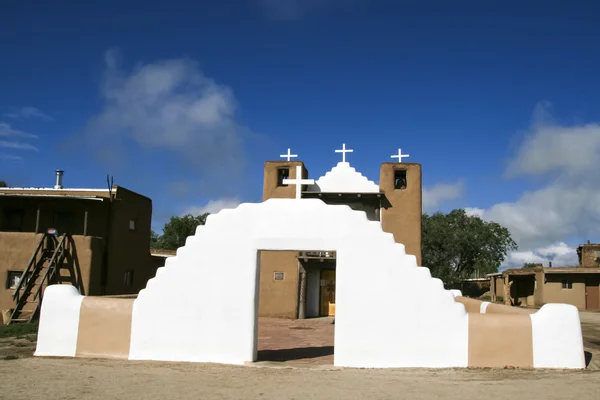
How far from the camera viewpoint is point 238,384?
8750mm

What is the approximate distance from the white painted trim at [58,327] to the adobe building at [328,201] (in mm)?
12511

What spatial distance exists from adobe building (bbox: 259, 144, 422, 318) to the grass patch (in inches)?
369

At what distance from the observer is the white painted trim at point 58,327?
10.9m

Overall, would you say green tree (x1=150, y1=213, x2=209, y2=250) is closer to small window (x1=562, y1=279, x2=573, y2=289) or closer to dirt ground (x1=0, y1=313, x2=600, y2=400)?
small window (x1=562, y1=279, x2=573, y2=289)

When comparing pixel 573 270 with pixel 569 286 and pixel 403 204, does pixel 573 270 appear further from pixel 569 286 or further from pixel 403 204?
pixel 403 204

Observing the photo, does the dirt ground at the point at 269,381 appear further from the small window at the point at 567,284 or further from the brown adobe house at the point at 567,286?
the small window at the point at 567,284

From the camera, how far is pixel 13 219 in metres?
23.2

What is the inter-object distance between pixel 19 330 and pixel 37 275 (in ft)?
15.6

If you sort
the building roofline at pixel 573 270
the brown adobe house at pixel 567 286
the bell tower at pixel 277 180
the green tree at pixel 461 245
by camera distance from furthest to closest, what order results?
the green tree at pixel 461 245, the brown adobe house at pixel 567 286, the building roofline at pixel 573 270, the bell tower at pixel 277 180

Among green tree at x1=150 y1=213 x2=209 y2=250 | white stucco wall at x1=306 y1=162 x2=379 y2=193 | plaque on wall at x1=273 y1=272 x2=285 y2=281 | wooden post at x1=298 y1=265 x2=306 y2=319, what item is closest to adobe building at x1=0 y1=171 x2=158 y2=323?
plaque on wall at x1=273 y1=272 x2=285 y2=281

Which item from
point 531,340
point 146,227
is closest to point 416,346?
point 531,340

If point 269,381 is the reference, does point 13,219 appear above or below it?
above

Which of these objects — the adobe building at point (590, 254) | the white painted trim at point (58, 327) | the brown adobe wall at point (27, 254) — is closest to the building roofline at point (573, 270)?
the adobe building at point (590, 254)

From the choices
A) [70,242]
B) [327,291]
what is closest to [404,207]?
[327,291]
